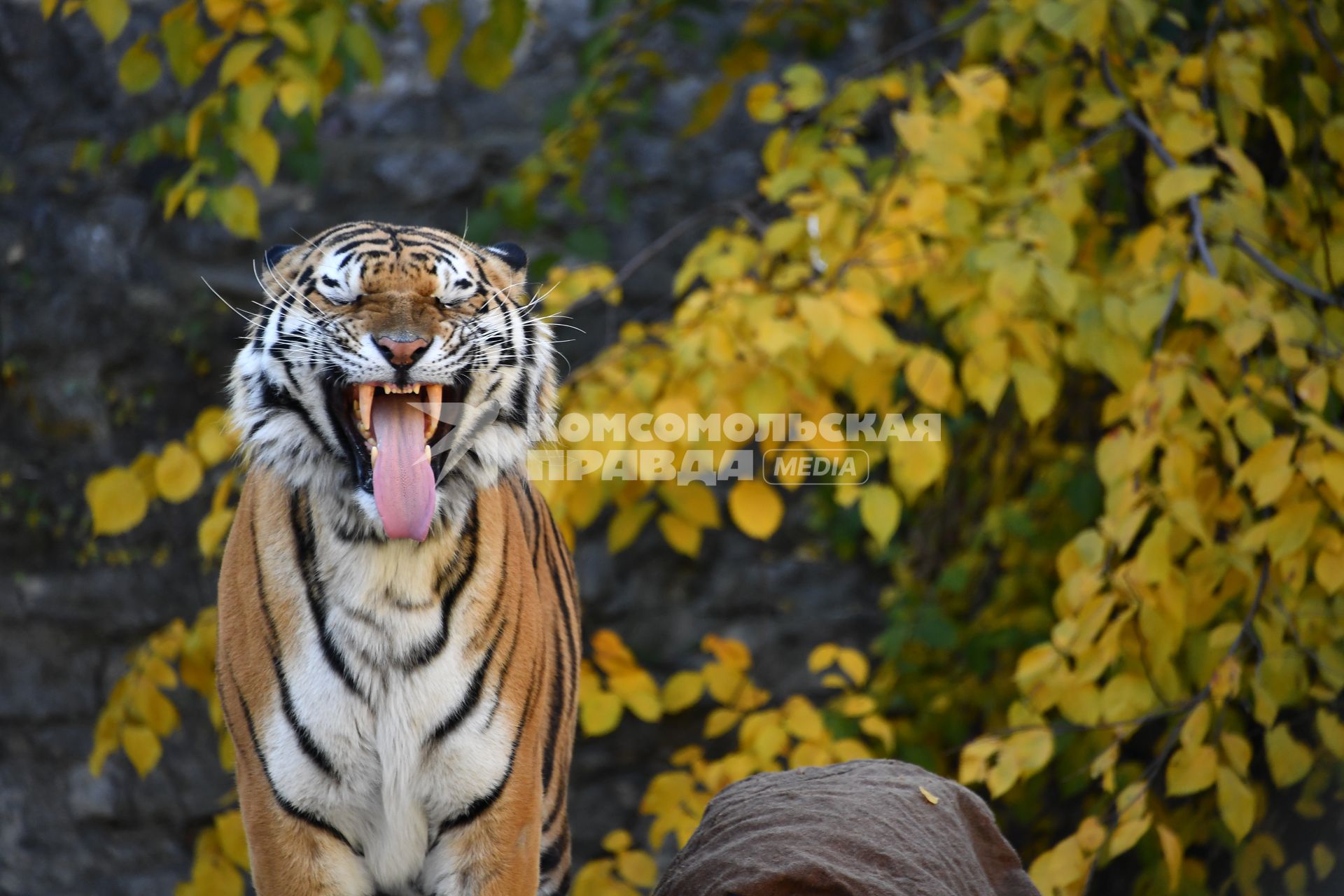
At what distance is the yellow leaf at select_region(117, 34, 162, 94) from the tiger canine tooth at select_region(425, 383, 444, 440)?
1.39 meters

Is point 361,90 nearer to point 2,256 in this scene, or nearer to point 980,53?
point 2,256

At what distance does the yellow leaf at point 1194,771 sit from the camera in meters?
2.24

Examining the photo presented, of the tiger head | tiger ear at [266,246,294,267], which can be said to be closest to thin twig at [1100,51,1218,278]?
the tiger head

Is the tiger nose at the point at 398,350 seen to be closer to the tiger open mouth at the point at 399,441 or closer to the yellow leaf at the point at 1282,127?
the tiger open mouth at the point at 399,441

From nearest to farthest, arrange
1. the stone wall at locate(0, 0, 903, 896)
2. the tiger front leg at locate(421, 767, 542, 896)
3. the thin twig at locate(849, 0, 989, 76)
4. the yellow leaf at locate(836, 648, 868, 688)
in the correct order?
the tiger front leg at locate(421, 767, 542, 896) → the yellow leaf at locate(836, 648, 868, 688) → the thin twig at locate(849, 0, 989, 76) → the stone wall at locate(0, 0, 903, 896)

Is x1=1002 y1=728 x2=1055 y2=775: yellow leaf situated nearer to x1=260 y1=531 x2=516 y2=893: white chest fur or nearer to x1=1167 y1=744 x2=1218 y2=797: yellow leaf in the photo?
x1=1167 y1=744 x2=1218 y2=797: yellow leaf

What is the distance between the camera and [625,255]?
413 cm

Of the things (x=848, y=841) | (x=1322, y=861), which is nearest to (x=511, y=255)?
(x=848, y=841)

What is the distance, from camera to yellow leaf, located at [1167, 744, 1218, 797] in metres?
2.24

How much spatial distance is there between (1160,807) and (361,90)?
9.84 feet

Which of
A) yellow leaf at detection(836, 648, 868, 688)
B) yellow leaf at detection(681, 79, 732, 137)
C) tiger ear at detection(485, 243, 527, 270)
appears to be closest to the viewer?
tiger ear at detection(485, 243, 527, 270)

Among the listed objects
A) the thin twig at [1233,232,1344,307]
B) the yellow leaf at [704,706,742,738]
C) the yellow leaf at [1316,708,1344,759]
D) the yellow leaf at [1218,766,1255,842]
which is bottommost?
the yellow leaf at [704,706,742,738]

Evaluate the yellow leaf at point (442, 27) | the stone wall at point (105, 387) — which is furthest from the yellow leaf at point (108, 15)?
the stone wall at point (105, 387)

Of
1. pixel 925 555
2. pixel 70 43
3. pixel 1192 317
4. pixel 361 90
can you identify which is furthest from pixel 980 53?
pixel 70 43
